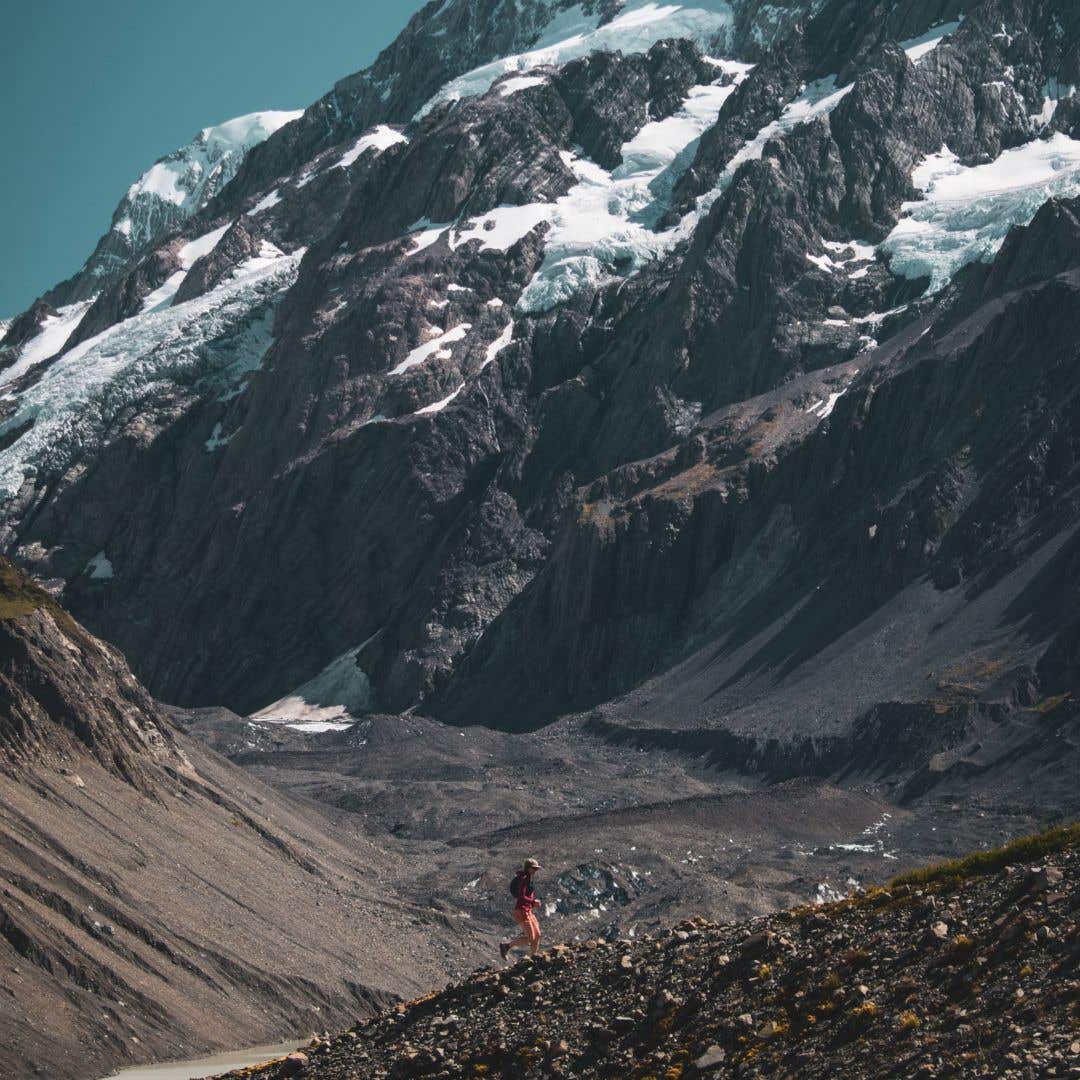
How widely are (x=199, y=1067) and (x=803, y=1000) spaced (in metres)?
32.4

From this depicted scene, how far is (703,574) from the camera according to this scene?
191875mm

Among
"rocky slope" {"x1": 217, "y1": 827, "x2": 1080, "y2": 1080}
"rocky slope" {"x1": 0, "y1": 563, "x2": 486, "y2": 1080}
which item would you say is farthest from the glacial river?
"rocky slope" {"x1": 217, "y1": 827, "x2": 1080, "y2": 1080}

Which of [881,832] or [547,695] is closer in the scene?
[881,832]

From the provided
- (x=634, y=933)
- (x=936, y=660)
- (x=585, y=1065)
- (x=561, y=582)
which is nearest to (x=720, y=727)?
(x=936, y=660)

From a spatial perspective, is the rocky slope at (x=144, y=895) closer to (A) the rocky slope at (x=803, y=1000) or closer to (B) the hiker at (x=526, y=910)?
(B) the hiker at (x=526, y=910)

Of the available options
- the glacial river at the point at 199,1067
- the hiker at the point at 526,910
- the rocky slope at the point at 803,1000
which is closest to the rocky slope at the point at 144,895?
the glacial river at the point at 199,1067

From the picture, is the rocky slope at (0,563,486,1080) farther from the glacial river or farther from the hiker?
the hiker

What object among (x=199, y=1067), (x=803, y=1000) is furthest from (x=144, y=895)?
(x=803, y=1000)

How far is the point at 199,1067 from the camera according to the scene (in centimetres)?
5634

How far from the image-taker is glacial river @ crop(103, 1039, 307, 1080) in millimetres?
53781

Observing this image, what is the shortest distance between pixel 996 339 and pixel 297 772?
74575 millimetres

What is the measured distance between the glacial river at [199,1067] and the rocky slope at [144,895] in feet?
2.54

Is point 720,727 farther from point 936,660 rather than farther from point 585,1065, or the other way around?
point 585,1065

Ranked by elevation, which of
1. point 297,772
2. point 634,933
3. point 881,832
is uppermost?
point 297,772
